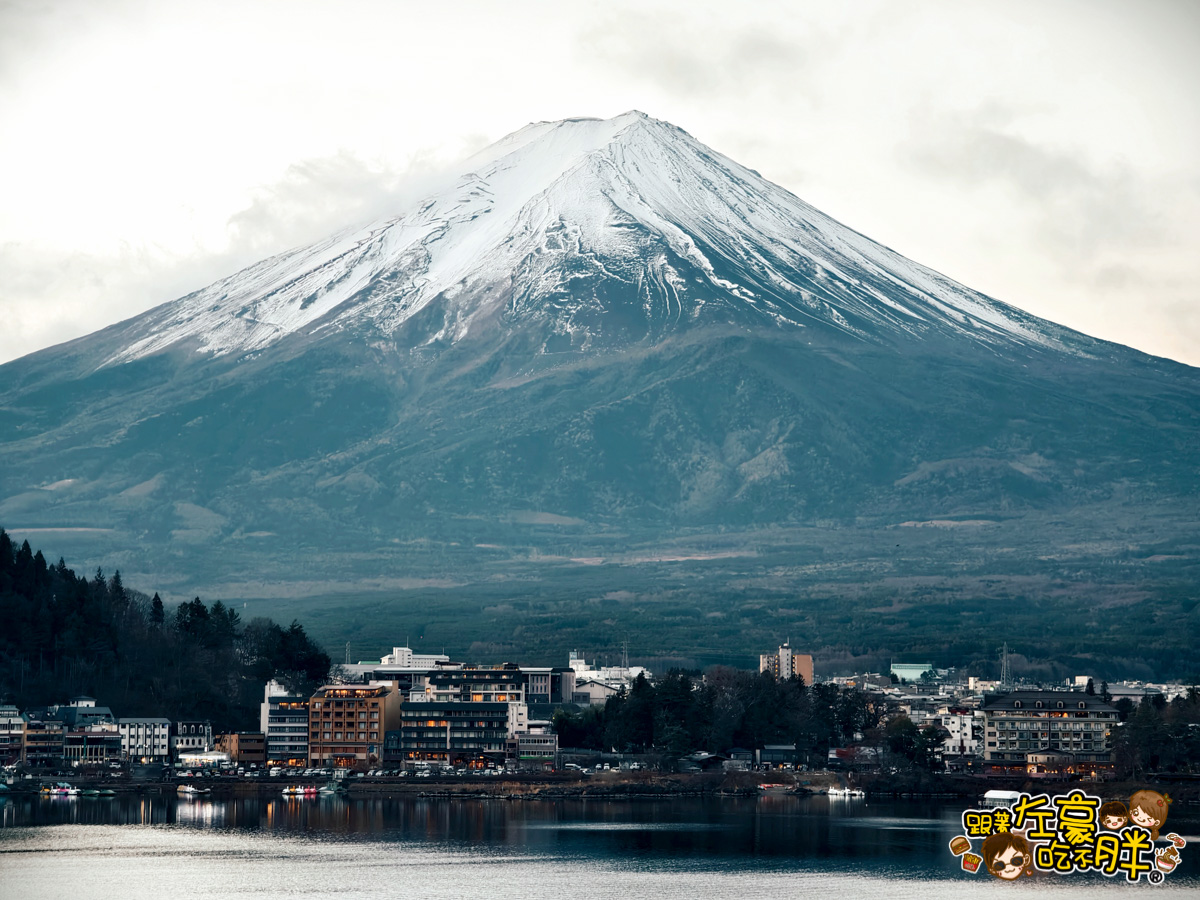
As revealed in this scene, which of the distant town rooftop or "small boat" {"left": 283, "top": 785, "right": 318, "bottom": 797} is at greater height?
the distant town rooftop

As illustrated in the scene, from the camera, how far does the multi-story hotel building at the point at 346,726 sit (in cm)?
9938

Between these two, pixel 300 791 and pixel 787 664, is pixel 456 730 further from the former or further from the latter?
pixel 787 664

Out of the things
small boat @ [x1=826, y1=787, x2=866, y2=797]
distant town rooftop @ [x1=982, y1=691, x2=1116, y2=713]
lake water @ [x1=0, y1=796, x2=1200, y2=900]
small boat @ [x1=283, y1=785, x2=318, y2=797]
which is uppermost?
distant town rooftop @ [x1=982, y1=691, x2=1116, y2=713]

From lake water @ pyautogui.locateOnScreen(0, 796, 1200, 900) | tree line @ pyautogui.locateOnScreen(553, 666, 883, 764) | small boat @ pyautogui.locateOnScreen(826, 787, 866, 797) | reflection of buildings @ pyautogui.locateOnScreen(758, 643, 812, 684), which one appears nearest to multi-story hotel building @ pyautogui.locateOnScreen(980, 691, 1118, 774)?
small boat @ pyautogui.locateOnScreen(826, 787, 866, 797)

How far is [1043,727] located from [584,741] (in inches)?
938

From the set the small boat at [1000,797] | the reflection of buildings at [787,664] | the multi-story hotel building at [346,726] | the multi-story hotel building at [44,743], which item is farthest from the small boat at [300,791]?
the reflection of buildings at [787,664]

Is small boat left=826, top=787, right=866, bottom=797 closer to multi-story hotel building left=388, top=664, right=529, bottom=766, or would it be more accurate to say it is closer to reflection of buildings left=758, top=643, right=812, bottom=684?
multi-story hotel building left=388, top=664, right=529, bottom=766

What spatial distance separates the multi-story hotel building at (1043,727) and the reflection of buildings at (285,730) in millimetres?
34467

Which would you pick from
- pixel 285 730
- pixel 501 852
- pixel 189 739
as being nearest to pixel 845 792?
pixel 285 730

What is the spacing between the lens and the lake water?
57.3 meters

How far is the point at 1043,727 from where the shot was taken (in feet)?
324

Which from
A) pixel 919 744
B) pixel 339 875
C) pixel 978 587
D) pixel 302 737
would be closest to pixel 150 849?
pixel 339 875

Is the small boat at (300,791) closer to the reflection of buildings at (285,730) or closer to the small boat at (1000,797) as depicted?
the reflection of buildings at (285,730)

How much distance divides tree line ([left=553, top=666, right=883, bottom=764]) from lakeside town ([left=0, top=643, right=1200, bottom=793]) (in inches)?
4.7
